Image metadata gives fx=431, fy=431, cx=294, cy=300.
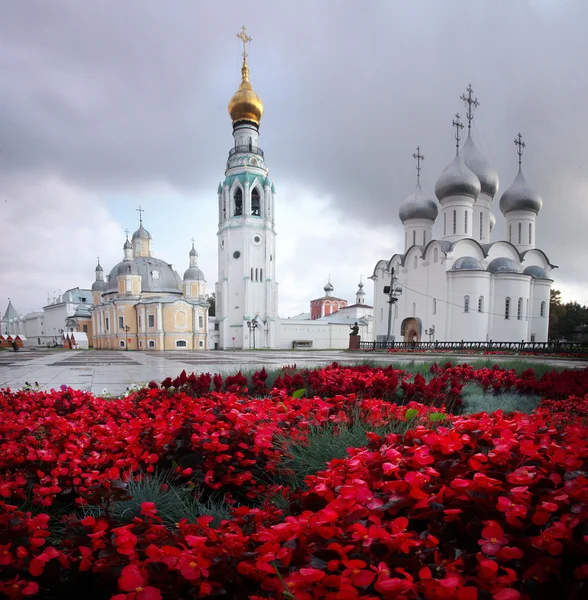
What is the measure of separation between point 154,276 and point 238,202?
37.4ft

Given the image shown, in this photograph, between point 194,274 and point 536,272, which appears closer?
point 536,272

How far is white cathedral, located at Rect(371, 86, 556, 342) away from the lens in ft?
84.5

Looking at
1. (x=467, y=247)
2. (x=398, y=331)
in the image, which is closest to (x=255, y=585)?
(x=467, y=247)

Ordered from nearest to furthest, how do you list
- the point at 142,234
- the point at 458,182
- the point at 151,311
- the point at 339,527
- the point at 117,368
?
the point at 339,527, the point at 117,368, the point at 458,182, the point at 151,311, the point at 142,234

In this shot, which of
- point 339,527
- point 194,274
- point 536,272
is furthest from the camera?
point 194,274

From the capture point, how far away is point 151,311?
3797 cm

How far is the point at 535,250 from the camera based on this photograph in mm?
29250

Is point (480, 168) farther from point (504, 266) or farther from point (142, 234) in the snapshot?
point (142, 234)

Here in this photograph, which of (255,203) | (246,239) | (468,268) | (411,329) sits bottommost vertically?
(411,329)

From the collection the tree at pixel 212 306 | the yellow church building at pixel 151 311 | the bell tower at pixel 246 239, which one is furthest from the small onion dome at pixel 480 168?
the tree at pixel 212 306

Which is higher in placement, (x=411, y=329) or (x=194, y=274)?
(x=194, y=274)

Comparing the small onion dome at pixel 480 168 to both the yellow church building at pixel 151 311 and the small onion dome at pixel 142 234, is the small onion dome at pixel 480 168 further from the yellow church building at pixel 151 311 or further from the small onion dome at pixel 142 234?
the small onion dome at pixel 142 234

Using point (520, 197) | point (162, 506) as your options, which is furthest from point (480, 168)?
point (162, 506)

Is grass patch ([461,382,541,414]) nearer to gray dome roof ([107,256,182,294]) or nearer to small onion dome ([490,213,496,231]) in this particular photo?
small onion dome ([490,213,496,231])
